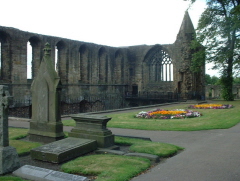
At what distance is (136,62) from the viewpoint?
114 ft

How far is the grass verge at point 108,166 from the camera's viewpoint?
196 inches

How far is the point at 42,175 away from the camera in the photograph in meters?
4.95

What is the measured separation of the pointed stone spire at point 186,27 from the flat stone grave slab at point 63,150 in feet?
83.0

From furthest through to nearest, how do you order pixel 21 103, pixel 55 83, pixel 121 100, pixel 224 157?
pixel 121 100
pixel 21 103
pixel 55 83
pixel 224 157

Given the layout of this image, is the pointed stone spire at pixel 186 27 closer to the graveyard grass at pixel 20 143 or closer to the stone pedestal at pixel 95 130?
the graveyard grass at pixel 20 143

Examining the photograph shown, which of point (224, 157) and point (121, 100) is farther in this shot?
point (121, 100)

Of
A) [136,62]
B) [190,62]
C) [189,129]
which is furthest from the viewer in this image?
[136,62]

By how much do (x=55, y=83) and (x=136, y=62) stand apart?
27441mm

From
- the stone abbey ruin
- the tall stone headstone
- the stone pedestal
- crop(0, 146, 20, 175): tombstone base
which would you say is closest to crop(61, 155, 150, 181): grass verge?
the stone pedestal

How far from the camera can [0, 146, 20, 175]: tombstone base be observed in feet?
17.1

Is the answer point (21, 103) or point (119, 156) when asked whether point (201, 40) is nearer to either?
point (21, 103)

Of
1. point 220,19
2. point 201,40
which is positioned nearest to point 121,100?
point 201,40

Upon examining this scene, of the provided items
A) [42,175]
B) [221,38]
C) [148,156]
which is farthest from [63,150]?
[221,38]

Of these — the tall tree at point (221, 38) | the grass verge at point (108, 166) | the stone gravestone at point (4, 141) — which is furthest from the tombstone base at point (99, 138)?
the tall tree at point (221, 38)
